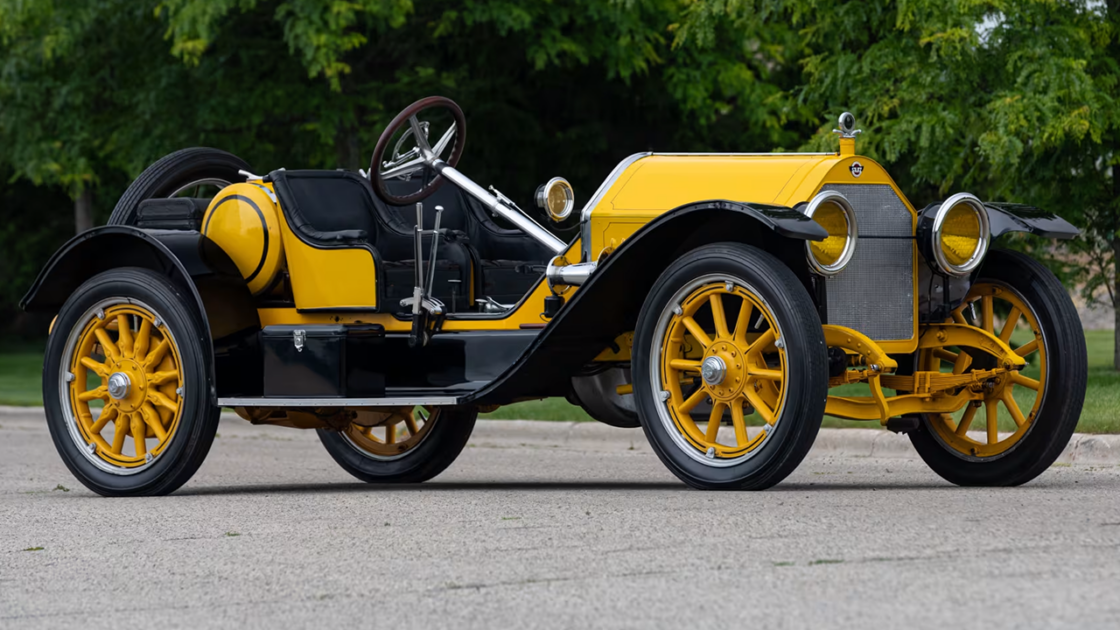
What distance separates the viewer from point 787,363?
604 centimetres

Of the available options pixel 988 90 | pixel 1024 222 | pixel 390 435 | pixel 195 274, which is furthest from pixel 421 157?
pixel 988 90

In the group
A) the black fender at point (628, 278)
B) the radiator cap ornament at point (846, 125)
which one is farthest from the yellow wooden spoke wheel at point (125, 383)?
the radiator cap ornament at point (846, 125)

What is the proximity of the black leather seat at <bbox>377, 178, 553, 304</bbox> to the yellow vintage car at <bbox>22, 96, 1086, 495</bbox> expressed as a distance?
0.01 metres

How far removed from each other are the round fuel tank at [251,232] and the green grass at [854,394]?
4071mm

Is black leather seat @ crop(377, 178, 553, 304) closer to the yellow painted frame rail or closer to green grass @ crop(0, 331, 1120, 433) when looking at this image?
the yellow painted frame rail

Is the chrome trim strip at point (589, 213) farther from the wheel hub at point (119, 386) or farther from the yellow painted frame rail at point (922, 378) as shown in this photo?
the wheel hub at point (119, 386)

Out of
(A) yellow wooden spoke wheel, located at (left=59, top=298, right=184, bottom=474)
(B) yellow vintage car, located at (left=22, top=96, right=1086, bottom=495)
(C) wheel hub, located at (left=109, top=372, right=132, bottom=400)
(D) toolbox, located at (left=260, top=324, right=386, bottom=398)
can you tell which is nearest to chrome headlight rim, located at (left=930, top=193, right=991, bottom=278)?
(B) yellow vintage car, located at (left=22, top=96, right=1086, bottom=495)

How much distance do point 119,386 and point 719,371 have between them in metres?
3.19

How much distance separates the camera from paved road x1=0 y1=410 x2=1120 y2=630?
4.15m

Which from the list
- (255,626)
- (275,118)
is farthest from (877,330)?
(275,118)

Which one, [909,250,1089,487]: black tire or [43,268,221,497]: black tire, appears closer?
[909,250,1089,487]: black tire

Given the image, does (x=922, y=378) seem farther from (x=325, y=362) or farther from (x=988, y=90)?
(x=988, y=90)

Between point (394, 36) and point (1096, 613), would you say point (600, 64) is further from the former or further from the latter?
point (1096, 613)

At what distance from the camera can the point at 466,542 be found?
17.9 ft
